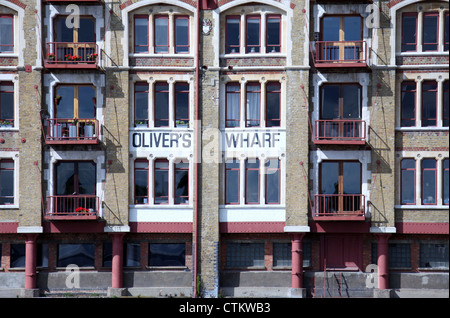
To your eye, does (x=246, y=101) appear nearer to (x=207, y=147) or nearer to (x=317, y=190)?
(x=207, y=147)

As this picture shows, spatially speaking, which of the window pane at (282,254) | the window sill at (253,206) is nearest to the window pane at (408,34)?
the window sill at (253,206)

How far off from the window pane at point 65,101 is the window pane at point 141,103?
2.75m

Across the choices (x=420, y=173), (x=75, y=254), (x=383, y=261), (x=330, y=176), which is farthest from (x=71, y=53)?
(x=383, y=261)

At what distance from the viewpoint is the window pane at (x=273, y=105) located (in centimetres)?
2564

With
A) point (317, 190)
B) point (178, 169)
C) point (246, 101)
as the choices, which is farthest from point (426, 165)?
point (178, 169)

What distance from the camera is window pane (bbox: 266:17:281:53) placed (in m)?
25.6

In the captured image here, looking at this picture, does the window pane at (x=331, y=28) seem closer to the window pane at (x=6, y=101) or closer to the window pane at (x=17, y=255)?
the window pane at (x=6, y=101)

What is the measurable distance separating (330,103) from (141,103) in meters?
8.20

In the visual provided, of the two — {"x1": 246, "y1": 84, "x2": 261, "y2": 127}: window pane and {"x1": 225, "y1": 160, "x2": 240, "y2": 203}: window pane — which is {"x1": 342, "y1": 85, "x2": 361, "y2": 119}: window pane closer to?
{"x1": 246, "y1": 84, "x2": 261, "y2": 127}: window pane

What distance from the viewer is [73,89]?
84.7 feet

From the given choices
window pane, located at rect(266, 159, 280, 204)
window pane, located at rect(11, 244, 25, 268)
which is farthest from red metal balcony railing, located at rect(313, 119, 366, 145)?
window pane, located at rect(11, 244, 25, 268)

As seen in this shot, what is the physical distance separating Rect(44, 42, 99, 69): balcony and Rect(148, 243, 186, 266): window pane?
827 centimetres

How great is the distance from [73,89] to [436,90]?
51.4ft

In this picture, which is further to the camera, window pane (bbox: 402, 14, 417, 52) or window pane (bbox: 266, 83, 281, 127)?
window pane (bbox: 266, 83, 281, 127)
